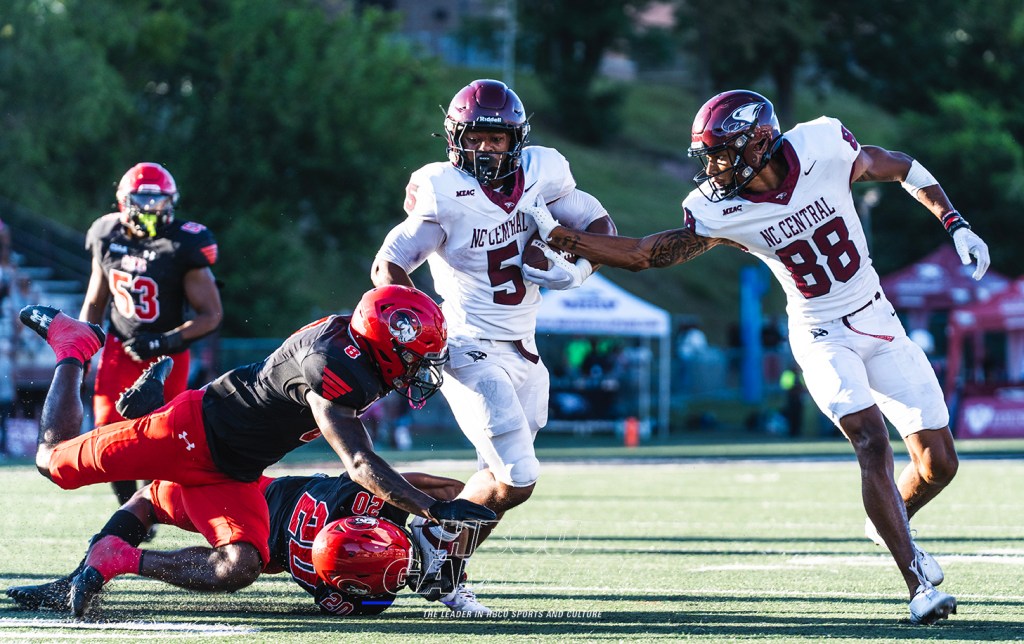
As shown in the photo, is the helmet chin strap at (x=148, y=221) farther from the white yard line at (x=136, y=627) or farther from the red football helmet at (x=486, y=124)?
the white yard line at (x=136, y=627)

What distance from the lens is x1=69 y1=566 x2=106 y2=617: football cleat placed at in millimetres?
5090

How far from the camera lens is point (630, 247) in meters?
5.89

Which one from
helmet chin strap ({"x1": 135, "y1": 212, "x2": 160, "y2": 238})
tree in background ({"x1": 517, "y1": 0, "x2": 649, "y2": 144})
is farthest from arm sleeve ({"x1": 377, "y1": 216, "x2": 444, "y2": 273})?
tree in background ({"x1": 517, "y1": 0, "x2": 649, "y2": 144})

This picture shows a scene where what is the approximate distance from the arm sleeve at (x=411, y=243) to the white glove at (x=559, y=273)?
0.39 metres

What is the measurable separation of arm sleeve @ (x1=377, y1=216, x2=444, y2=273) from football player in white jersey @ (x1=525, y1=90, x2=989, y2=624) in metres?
0.41

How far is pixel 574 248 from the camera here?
233 inches

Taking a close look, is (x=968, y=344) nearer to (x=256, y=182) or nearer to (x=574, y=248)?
(x=256, y=182)

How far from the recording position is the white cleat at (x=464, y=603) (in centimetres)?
542

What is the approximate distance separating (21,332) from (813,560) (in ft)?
43.0

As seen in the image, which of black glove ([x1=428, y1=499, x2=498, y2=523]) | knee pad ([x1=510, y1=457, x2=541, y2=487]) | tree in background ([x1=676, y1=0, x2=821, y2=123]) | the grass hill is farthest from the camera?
tree in background ([x1=676, y1=0, x2=821, y2=123])

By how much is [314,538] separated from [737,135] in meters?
2.27

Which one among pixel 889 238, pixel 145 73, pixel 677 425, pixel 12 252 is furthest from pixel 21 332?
pixel 889 238

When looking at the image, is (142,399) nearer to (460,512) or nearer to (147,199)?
(460,512)

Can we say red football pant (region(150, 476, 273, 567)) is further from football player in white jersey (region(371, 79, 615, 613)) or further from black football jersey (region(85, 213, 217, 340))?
black football jersey (region(85, 213, 217, 340))
